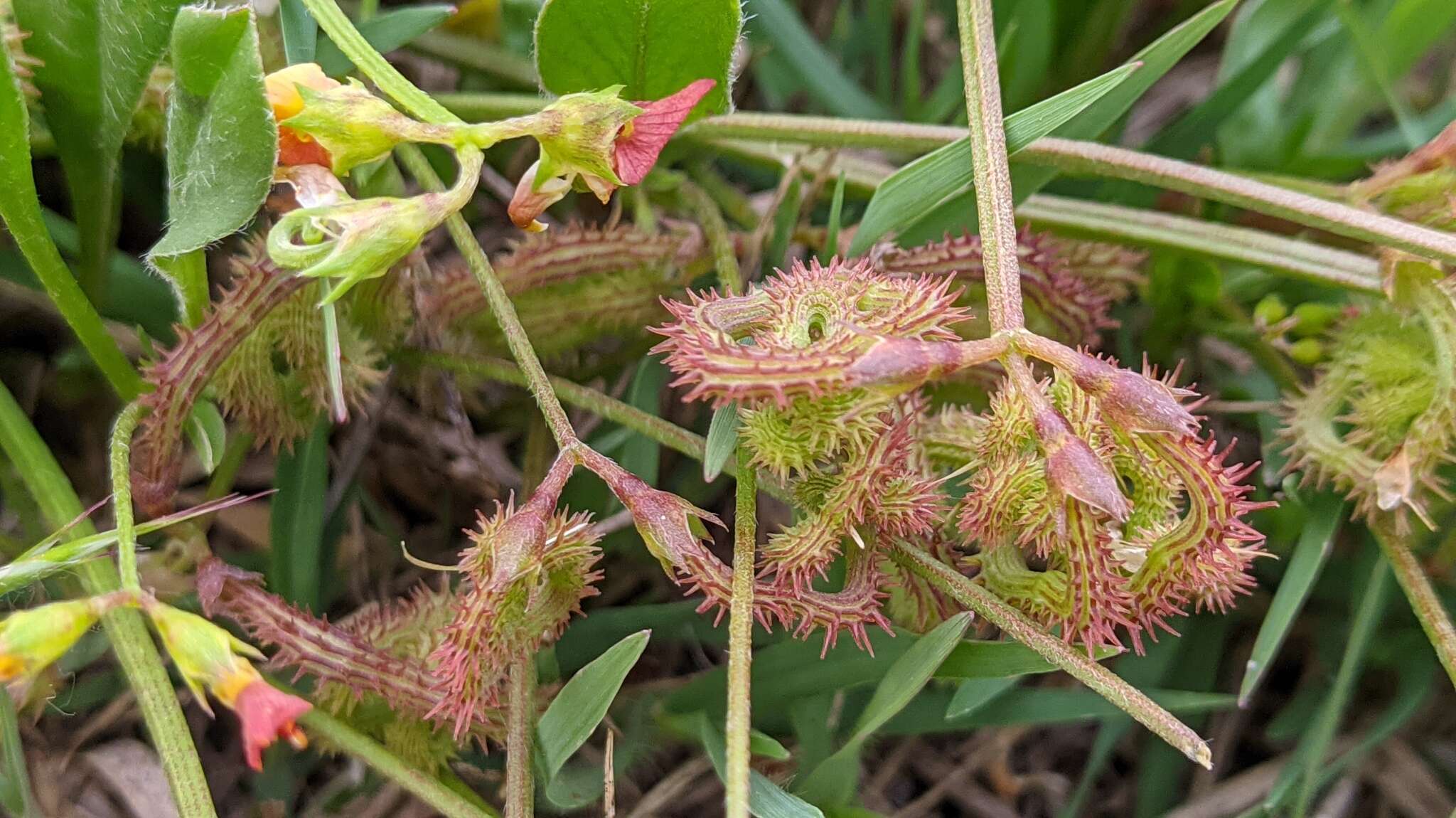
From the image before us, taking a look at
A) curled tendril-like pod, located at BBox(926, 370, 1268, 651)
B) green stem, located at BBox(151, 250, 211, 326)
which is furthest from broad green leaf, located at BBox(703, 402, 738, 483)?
green stem, located at BBox(151, 250, 211, 326)

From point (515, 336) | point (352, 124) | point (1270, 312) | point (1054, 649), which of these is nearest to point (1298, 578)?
point (1270, 312)

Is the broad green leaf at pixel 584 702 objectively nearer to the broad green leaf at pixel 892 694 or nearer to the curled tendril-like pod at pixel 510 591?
the curled tendril-like pod at pixel 510 591

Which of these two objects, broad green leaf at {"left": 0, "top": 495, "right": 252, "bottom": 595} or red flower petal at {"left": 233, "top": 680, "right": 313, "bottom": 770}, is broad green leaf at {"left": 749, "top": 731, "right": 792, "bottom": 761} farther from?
broad green leaf at {"left": 0, "top": 495, "right": 252, "bottom": 595}

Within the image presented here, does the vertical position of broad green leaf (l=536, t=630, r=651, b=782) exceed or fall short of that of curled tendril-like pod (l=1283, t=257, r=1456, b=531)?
it falls short

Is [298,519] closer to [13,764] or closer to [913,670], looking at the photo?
[13,764]

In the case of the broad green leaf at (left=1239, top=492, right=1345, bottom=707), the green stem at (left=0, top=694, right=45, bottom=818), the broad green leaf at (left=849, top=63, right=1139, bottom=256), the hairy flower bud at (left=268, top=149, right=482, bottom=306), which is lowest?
the green stem at (left=0, top=694, right=45, bottom=818)

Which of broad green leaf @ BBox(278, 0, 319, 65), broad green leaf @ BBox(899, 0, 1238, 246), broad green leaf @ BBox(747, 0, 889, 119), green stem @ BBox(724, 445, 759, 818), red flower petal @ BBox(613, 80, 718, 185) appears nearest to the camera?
green stem @ BBox(724, 445, 759, 818)

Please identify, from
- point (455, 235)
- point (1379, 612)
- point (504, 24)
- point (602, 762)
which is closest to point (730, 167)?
point (504, 24)

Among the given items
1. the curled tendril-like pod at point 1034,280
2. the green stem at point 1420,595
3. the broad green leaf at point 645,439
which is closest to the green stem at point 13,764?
the broad green leaf at point 645,439

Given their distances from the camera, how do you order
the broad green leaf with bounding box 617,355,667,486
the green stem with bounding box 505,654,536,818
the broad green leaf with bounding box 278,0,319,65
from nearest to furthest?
1. the green stem with bounding box 505,654,536,818
2. the broad green leaf with bounding box 278,0,319,65
3. the broad green leaf with bounding box 617,355,667,486
